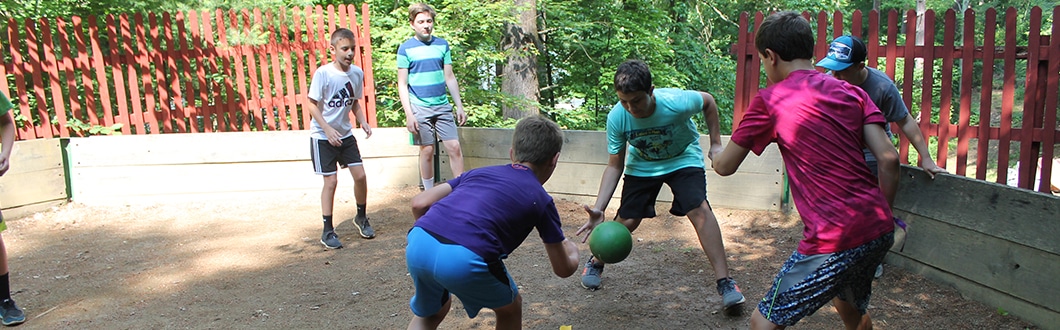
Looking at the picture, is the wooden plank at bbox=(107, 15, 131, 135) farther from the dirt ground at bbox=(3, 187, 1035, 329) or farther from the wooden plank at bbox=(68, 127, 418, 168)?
the dirt ground at bbox=(3, 187, 1035, 329)

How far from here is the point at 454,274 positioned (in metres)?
2.78

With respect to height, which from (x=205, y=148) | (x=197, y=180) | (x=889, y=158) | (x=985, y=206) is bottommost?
(x=197, y=180)

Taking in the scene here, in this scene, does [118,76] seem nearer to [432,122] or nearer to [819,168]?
[432,122]

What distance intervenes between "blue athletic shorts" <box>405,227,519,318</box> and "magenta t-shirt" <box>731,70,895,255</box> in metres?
1.10

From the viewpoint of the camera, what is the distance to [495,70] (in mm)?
12938

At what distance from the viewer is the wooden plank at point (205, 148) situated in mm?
7684

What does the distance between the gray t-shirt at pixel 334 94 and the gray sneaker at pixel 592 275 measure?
2.42 metres

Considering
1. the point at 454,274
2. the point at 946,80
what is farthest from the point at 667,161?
the point at 946,80

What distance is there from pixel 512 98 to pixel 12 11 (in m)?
6.55

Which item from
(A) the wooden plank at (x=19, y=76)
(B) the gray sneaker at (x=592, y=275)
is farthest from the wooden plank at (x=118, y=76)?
(B) the gray sneaker at (x=592, y=275)

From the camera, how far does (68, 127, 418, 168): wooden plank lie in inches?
303

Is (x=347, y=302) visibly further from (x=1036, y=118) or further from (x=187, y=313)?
(x=1036, y=118)

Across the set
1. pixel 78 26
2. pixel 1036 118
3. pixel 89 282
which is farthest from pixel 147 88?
pixel 1036 118

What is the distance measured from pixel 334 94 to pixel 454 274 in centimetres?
365
